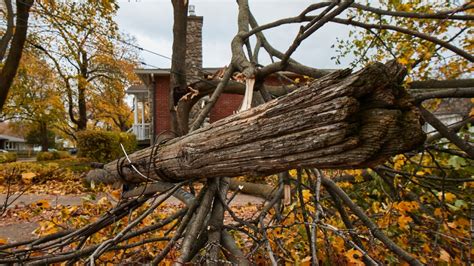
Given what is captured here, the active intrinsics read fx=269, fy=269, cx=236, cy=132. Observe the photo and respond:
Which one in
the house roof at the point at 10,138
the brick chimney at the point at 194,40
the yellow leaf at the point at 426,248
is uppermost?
the brick chimney at the point at 194,40

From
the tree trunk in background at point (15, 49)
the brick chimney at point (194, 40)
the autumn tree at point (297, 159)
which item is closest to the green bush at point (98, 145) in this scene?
the tree trunk in background at point (15, 49)

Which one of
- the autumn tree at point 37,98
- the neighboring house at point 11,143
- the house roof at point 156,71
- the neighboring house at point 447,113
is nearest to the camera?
the neighboring house at point 447,113

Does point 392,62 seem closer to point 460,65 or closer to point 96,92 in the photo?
point 460,65

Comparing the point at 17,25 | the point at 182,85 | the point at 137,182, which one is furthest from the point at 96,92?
the point at 137,182

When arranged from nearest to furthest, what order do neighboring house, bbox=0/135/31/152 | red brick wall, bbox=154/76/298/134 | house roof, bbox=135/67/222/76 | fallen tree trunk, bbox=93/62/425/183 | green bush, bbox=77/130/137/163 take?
fallen tree trunk, bbox=93/62/425/183 < green bush, bbox=77/130/137/163 < house roof, bbox=135/67/222/76 < red brick wall, bbox=154/76/298/134 < neighboring house, bbox=0/135/31/152

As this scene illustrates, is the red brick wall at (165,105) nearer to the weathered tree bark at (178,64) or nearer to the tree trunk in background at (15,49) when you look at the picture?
the tree trunk in background at (15,49)

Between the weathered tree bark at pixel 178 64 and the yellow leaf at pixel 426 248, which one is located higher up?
the weathered tree bark at pixel 178 64

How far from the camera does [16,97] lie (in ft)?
62.8

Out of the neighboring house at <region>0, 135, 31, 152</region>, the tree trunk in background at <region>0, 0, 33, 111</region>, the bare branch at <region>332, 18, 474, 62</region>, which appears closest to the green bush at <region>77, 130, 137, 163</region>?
the tree trunk in background at <region>0, 0, 33, 111</region>

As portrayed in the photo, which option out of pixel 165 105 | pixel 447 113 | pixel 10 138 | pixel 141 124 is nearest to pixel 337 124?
pixel 447 113

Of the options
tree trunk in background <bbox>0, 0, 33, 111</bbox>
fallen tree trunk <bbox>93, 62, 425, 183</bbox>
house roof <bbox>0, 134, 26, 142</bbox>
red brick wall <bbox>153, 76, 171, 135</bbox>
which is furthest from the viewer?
house roof <bbox>0, 134, 26, 142</bbox>

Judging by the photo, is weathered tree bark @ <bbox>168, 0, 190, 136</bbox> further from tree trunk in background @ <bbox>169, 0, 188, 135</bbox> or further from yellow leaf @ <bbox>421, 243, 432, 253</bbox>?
yellow leaf @ <bbox>421, 243, 432, 253</bbox>

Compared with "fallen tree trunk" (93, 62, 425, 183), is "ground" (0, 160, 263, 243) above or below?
below

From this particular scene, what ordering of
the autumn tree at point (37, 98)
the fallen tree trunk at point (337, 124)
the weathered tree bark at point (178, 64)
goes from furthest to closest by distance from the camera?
the autumn tree at point (37, 98)
the weathered tree bark at point (178, 64)
the fallen tree trunk at point (337, 124)
